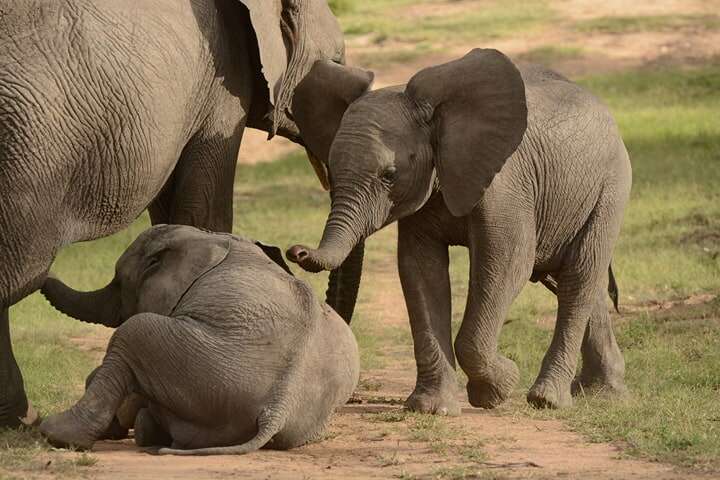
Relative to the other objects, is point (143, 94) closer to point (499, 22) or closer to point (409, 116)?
point (409, 116)

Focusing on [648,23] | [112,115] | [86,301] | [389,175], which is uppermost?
[112,115]

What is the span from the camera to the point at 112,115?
6.95m

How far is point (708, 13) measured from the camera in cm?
2723

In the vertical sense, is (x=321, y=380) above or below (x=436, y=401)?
above

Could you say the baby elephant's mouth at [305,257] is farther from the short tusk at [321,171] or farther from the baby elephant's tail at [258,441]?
the short tusk at [321,171]

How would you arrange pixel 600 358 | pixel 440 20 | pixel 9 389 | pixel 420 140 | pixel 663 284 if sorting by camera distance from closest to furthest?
1. pixel 9 389
2. pixel 420 140
3. pixel 600 358
4. pixel 663 284
5. pixel 440 20

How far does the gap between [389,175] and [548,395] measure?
1466 mm

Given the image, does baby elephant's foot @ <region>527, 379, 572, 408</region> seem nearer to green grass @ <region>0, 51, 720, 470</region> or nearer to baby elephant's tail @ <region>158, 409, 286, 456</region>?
green grass @ <region>0, 51, 720, 470</region>

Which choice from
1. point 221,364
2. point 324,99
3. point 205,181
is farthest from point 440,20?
point 221,364

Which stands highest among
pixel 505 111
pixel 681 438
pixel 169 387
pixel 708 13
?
pixel 505 111

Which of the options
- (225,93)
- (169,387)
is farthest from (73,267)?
(169,387)

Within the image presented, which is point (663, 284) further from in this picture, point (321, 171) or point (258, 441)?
point (258, 441)

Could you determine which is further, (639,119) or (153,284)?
(639,119)

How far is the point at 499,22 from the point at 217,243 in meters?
21.1
